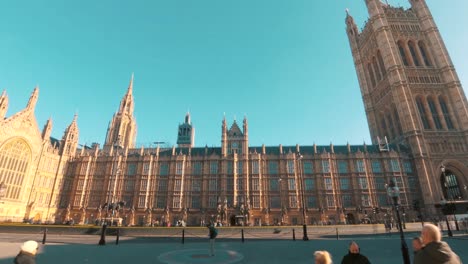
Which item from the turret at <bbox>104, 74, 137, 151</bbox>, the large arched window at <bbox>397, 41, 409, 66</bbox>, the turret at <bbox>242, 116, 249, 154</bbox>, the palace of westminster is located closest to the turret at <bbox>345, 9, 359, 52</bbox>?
the large arched window at <bbox>397, 41, 409, 66</bbox>

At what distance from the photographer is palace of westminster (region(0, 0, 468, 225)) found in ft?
173

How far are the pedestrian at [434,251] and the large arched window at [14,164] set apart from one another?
66.8 metres

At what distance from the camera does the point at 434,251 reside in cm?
366

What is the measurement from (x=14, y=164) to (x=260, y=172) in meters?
54.5

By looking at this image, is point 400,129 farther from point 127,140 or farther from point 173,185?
point 127,140

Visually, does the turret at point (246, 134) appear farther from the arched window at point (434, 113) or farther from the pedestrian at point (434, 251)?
the pedestrian at point (434, 251)

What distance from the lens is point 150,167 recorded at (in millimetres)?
60812

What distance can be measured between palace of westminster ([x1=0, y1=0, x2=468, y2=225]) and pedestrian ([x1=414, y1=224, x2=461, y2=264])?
4801 cm

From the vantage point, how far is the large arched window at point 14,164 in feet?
161

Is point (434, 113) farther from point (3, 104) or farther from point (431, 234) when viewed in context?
point (3, 104)

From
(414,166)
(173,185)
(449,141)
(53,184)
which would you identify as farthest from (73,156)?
(449,141)

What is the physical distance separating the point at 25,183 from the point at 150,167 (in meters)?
26.2

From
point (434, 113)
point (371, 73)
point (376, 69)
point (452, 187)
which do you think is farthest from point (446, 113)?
point (371, 73)

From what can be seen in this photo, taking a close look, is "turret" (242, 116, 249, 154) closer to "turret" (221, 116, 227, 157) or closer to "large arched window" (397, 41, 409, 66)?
"turret" (221, 116, 227, 157)
